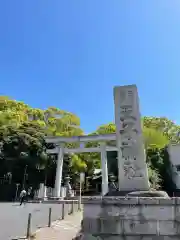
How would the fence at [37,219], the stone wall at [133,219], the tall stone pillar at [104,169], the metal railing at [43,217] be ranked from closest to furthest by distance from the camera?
1. the stone wall at [133,219]
2. the fence at [37,219]
3. the metal railing at [43,217]
4. the tall stone pillar at [104,169]

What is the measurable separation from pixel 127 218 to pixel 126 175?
3.66 metres

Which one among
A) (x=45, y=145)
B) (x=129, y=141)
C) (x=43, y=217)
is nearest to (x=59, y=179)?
(x=45, y=145)

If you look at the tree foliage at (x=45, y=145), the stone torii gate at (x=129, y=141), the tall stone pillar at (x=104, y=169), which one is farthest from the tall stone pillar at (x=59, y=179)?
the stone torii gate at (x=129, y=141)

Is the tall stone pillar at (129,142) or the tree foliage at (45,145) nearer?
the tall stone pillar at (129,142)

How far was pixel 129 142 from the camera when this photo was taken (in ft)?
29.9

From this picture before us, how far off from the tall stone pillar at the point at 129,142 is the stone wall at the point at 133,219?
11.2 ft

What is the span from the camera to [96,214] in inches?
210

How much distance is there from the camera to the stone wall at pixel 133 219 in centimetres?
497

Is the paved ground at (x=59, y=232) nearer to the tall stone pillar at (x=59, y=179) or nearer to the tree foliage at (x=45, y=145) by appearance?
the tall stone pillar at (x=59, y=179)

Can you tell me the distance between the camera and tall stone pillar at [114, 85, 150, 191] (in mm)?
8656

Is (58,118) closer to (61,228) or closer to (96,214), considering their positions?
(61,228)

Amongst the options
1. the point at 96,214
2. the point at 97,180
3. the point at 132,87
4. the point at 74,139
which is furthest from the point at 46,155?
the point at 96,214

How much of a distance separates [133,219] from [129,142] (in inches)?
168

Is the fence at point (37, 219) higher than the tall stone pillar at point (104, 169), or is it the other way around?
the tall stone pillar at point (104, 169)
